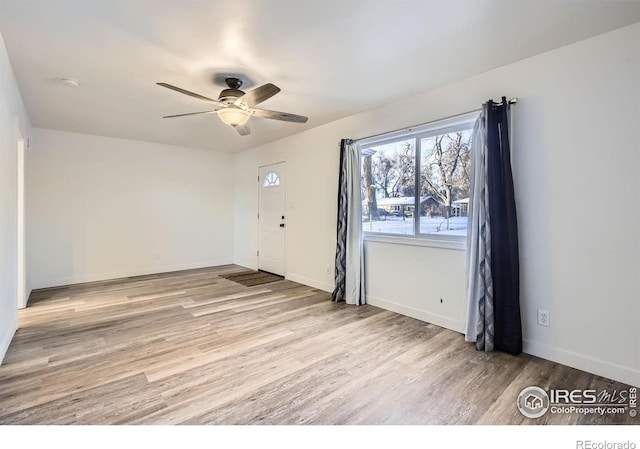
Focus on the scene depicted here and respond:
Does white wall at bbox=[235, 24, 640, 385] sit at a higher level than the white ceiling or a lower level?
lower

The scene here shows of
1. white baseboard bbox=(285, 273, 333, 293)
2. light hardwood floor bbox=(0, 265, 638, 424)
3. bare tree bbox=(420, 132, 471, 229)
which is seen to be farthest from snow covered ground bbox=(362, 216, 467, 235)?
white baseboard bbox=(285, 273, 333, 293)

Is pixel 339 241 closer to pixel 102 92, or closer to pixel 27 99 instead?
pixel 102 92

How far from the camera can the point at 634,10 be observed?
2.01 metres

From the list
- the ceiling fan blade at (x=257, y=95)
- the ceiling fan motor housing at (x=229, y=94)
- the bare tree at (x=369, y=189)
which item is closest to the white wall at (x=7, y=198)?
the ceiling fan motor housing at (x=229, y=94)

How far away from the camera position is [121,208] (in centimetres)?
559

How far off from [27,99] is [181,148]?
8.83 feet

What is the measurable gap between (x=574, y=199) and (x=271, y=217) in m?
4.58

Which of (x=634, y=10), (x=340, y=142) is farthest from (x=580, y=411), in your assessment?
(x=340, y=142)

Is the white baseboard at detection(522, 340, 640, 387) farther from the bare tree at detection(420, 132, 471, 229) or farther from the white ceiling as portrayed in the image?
the white ceiling

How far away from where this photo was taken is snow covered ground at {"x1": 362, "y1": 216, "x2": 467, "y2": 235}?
10.5 feet

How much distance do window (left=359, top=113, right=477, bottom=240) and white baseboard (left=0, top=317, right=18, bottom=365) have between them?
3697 millimetres

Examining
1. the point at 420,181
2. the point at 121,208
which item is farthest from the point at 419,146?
the point at 121,208

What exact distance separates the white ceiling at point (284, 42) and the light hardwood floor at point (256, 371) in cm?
250

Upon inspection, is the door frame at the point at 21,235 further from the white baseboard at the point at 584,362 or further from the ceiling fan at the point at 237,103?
the white baseboard at the point at 584,362
